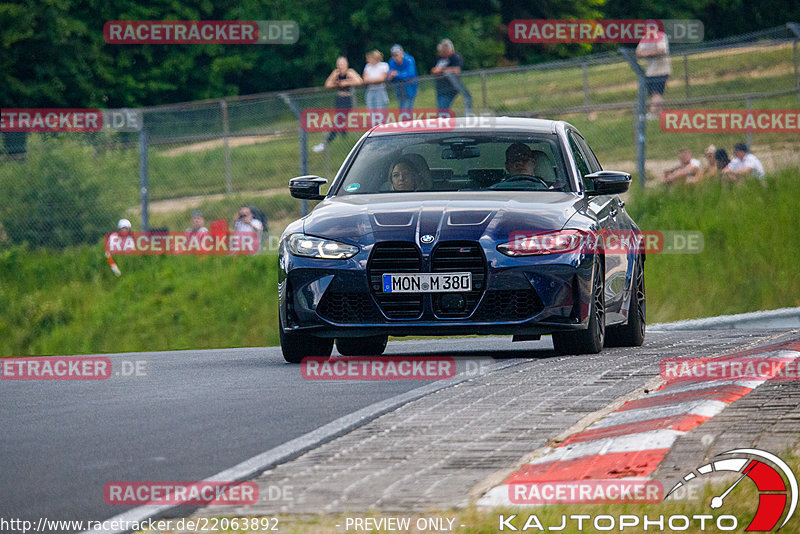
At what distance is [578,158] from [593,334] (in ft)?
6.27

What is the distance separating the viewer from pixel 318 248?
1054cm

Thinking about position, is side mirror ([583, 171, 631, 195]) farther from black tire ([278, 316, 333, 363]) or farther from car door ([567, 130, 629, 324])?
black tire ([278, 316, 333, 363])

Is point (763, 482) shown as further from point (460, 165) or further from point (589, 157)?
point (589, 157)

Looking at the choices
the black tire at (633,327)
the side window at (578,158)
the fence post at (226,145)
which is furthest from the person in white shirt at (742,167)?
the side window at (578,158)

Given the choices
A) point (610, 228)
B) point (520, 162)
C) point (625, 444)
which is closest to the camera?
point (625, 444)

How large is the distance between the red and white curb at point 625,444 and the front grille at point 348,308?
256 cm

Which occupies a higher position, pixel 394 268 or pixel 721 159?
pixel 721 159

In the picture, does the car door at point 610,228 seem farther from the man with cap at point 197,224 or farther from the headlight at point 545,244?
the man with cap at point 197,224

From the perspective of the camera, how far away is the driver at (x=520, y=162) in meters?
11.7

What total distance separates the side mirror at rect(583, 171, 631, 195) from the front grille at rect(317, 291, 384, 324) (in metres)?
2.09

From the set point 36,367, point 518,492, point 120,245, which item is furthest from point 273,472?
point 120,245

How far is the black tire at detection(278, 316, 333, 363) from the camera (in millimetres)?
11109

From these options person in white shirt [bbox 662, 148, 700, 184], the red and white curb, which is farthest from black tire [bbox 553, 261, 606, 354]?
person in white shirt [bbox 662, 148, 700, 184]

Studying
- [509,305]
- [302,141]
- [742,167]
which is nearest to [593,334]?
[509,305]
